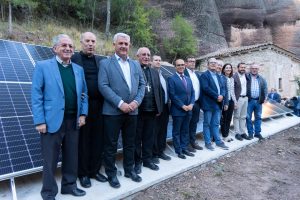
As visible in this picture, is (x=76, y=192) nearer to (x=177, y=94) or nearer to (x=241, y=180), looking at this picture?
(x=177, y=94)

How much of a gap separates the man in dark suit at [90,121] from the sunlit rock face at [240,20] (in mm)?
22993

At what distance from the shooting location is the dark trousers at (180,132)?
5.76m

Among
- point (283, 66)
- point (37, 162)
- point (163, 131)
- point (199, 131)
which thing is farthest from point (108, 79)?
point (283, 66)

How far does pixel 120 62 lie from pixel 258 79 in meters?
4.97

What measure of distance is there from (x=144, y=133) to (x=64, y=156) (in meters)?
1.52

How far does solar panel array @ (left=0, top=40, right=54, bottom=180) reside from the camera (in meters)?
3.75

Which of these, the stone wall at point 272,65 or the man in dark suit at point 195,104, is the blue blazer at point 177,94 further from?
the stone wall at point 272,65

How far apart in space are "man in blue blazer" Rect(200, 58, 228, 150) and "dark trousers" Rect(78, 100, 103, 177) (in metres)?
2.90

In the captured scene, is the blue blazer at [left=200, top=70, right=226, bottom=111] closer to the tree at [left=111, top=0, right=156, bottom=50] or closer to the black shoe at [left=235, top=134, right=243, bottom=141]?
the black shoe at [left=235, top=134, right=243, bottom=141]

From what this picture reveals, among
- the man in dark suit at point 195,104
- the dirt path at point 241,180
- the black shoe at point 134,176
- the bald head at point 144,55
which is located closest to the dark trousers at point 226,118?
the dirt path at point 241,180

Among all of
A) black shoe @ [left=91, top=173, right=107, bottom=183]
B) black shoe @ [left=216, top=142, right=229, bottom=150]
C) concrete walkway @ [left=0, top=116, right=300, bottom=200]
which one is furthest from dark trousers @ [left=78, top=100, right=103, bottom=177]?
black shoe @ [left=216, top=142, right=229, bottom=150]

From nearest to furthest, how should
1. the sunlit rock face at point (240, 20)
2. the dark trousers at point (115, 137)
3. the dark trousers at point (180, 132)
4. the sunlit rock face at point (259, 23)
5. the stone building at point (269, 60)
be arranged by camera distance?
the dark trousers at point (115, 137), the dark trousers at point (180, 132), the stone building at point (269, 60), the sunlit rock face at point (240, 20), the sunlit rock face at point (259, 23)

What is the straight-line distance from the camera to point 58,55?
3.67m

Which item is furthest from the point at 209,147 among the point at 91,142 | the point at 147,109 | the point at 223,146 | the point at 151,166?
the point at 91,142
